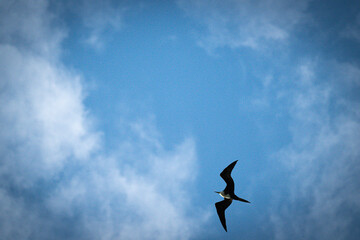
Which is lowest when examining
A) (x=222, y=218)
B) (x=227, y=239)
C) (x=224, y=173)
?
(x=222, y=218)

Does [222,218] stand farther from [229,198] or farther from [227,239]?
[227,239]

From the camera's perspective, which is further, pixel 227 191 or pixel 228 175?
pixel 227 191

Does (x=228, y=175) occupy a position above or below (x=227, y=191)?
above

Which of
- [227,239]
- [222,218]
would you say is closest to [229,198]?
[222,218]

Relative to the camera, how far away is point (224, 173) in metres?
18.6

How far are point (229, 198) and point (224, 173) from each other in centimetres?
260

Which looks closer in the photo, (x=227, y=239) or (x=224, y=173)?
(x=224, y=173)

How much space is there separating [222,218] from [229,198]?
200cm

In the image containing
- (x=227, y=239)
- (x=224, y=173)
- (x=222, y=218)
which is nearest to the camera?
(x=224, y=173)

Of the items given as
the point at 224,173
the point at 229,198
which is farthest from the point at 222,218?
the point at 224,173

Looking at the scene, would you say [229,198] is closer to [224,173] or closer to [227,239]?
[224,173]

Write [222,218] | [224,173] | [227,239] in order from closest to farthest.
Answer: [224,173], [222,218], [227,239]

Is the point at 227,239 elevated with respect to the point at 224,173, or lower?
elevated

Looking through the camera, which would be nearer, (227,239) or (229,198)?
(229,198)
